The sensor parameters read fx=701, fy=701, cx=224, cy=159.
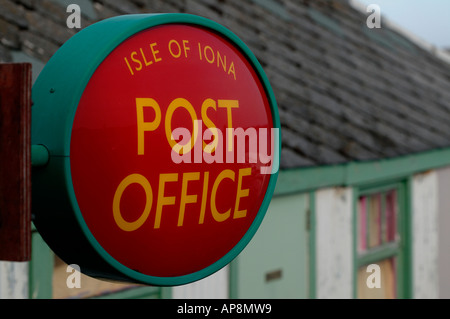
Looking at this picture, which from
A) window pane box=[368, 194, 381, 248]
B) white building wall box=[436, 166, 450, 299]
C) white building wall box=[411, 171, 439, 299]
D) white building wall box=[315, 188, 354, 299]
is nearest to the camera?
white building wall box=[315, 188, 354, 299]

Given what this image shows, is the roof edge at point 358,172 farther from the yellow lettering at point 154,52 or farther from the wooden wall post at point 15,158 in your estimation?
the wooden wall post at point 15,158

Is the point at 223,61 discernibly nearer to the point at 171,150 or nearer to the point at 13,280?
the point at 171,150

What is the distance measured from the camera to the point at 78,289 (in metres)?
3.54

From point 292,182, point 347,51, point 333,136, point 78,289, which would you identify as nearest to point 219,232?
point 78,289

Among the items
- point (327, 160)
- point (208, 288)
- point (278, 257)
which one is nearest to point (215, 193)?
point (208, 288)

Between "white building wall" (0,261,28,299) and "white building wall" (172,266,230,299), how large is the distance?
1.12m

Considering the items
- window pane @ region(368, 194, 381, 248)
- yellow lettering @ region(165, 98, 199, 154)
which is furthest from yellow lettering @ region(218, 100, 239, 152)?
window pane @ region(368, 194, 381, 248)

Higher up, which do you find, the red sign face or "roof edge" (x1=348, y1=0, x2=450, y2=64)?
"roof edge" (x1=348, y1=0, x2=450, y2=64)

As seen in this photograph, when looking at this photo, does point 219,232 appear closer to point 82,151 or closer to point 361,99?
point 82,151

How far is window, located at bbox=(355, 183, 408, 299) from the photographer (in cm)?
597

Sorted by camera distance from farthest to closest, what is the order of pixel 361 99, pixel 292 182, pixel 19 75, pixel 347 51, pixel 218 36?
1. pixel 347 51
2. pixel 361 99
3. pixel 292 182
4. pixel 218 36
5. pixel 19 75

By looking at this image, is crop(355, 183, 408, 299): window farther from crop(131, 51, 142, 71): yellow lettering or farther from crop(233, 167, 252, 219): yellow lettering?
crop(131, 51, 142, 71): yellow lettering

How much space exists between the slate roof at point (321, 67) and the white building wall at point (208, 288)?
0.89 meters
